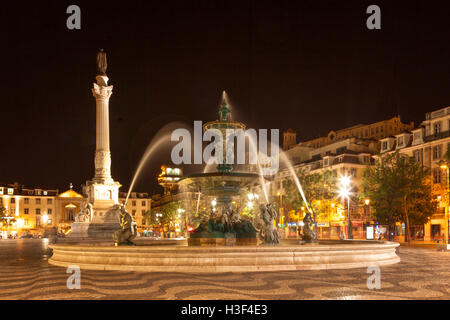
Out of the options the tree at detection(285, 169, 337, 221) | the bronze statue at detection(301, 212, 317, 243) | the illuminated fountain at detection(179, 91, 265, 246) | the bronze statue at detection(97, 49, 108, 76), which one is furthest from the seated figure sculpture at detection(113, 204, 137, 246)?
the tree at detection(285, 169, 337, 221)

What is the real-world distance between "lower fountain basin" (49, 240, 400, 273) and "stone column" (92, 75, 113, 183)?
106ft

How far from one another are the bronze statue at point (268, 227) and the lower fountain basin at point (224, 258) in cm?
318

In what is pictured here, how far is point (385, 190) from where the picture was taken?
45594mm

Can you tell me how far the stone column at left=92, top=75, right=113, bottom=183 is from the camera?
46531 mm

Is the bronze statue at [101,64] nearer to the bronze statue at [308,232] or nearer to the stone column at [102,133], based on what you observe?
the stone column at [102,133]

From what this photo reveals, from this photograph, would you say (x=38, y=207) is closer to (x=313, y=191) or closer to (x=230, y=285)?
(x=313, y=191)

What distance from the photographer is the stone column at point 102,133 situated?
46531mm

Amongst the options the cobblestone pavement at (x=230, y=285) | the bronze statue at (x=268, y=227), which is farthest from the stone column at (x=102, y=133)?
the cobblestone pavement at (x=230, y=285)

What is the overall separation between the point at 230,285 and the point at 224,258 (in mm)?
2902

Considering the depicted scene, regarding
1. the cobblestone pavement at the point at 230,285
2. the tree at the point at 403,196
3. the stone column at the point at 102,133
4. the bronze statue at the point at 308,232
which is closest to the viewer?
the cobblestone pavement at the point at 230,285

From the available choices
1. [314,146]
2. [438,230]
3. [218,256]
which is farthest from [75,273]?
[314,146]

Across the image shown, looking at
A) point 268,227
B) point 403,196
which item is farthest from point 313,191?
point 268,227

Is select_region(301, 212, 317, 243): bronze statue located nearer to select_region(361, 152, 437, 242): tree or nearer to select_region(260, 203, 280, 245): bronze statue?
select_region(260, 203, 280, 245): bronze statue

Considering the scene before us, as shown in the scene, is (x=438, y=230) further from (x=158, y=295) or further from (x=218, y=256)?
(x=158, y=295)
